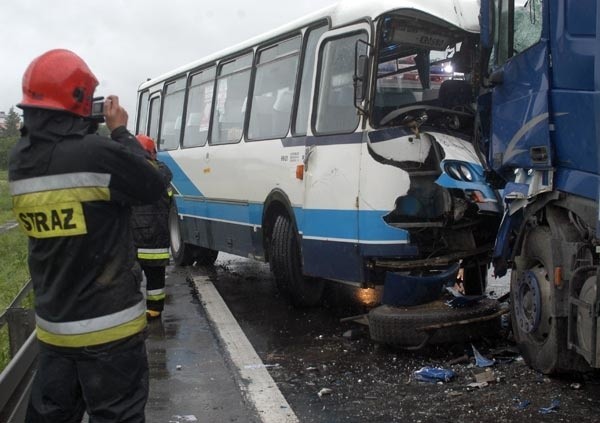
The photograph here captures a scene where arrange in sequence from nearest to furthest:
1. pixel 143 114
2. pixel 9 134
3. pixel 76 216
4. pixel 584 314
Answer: pixel 76 216
pixel 584 314
pixel 143 114
pixel 9 134

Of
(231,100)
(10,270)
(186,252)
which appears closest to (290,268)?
(231,100)

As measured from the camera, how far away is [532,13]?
507 centimetres

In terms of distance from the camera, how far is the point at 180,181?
11227 millimetres

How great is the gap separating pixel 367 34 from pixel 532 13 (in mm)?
1662

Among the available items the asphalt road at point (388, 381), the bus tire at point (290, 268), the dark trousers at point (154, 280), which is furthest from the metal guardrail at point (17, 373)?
the bus tire at point (290, 268)

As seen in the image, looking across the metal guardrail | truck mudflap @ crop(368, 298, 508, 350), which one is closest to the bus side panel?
truck mudflap @ crop(368, 298, 508, 350)

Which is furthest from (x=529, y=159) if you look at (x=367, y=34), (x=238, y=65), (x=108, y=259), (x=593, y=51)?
(x=238, y=65)

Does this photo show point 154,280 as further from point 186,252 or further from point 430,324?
point 186,252

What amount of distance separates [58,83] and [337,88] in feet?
14.0

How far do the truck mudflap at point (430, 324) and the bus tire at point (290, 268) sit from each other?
1.67 metres

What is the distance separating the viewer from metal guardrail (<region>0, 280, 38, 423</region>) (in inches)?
138

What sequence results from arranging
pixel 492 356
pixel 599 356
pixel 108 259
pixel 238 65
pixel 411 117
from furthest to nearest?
pixel 238 65, pixel 411 117, pixel 492 356, pixel 599 356, pixel 108 259

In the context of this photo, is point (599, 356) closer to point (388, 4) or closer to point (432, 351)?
point (432, 351)

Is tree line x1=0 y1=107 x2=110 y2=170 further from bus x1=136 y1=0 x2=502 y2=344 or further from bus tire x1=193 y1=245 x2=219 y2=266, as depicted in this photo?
bus tire x1=193 y1=245 x2=219 y2=266
